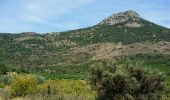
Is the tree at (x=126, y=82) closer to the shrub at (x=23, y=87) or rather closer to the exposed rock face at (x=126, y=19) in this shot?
the shrub at (x=23, y=87)

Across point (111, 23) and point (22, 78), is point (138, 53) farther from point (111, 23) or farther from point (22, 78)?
point (22, 78)

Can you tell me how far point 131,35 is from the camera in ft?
488

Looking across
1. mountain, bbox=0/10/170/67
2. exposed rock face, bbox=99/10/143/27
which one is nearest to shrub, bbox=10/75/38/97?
mountain, bbox=0/10/170/67

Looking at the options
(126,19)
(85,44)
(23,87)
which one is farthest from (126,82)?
(126,19)

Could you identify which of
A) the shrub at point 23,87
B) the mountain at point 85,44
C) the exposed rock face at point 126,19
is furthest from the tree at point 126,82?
the exposed rock face at point 126,19

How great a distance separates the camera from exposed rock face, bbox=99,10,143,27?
541 ft

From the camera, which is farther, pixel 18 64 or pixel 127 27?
pixel 127 27

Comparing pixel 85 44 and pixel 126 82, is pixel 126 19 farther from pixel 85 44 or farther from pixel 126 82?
pixel 126 82

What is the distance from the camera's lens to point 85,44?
14738cm

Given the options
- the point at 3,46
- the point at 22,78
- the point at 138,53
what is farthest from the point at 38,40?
the point at 22,78

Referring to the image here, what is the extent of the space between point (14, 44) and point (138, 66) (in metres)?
120

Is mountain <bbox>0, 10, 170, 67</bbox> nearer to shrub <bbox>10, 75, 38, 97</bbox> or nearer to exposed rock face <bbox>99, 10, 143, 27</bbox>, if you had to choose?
exposed rock face <bbox>99, 10, 143, 27</bbox>

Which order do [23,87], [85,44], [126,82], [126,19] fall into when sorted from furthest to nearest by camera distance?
[126,19]
[85,44]
[23,87]
[126,82]

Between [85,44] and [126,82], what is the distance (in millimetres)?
122954
